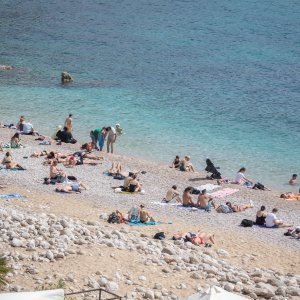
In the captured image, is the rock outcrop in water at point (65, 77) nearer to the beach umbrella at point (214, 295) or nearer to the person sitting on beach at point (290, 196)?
the person sitting on beach at point (290, 196)

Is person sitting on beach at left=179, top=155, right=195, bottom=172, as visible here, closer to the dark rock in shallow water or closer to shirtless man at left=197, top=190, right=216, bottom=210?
shirtless man at left=197, top=190, right=216, bottom=210

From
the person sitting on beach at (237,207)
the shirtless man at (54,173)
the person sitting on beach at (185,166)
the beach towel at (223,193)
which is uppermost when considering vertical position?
the person sitting on beach at (185,166)

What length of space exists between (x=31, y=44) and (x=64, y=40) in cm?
408

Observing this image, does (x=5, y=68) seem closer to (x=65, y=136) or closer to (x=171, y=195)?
(x=65, y=136)

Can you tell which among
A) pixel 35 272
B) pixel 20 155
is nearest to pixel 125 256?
pixel 35 272

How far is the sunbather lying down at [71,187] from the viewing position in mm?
29375

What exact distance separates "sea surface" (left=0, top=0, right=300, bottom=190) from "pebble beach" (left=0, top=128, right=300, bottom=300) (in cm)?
868

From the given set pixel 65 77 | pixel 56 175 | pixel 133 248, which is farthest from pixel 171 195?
pixel 65 77

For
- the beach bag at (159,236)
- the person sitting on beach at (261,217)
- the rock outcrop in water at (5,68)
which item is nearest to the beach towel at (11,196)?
the beach bag at (159,236)

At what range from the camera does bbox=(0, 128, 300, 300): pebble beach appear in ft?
65.7

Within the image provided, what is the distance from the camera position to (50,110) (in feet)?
154

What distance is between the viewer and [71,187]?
2962 cm

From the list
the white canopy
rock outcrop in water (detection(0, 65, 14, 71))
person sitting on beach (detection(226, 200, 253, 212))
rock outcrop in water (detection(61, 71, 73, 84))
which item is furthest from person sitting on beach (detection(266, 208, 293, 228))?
rock outcrop in water (detection(0, 65, 14, 71))

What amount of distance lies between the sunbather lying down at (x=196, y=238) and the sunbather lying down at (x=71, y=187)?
6.21 metres
